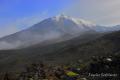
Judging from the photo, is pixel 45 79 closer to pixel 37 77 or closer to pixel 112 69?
pixel 37 77

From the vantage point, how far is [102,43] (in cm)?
15638

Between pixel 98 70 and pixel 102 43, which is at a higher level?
pixel 102 43

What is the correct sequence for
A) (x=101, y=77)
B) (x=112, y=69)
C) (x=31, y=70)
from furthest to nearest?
(x=31, y=70), (x=112, y=69), (x=101, y=77)

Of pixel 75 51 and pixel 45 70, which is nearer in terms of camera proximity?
pixel 45 70

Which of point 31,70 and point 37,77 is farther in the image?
point 31,70

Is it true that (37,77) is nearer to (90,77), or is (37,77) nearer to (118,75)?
(90,77)

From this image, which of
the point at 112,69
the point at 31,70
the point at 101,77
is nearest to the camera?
the point at 101,77

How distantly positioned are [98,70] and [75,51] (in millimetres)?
103227

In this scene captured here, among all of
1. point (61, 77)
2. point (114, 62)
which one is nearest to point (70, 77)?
point (61, 77)

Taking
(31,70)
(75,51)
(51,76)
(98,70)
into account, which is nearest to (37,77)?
(51,76)

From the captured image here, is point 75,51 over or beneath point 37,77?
over

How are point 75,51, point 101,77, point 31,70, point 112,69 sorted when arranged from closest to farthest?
point 101,77
point 112,69
point 31,70
point 75,51

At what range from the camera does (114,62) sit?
2110 inches

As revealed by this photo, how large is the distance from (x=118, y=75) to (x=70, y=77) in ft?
22.8
